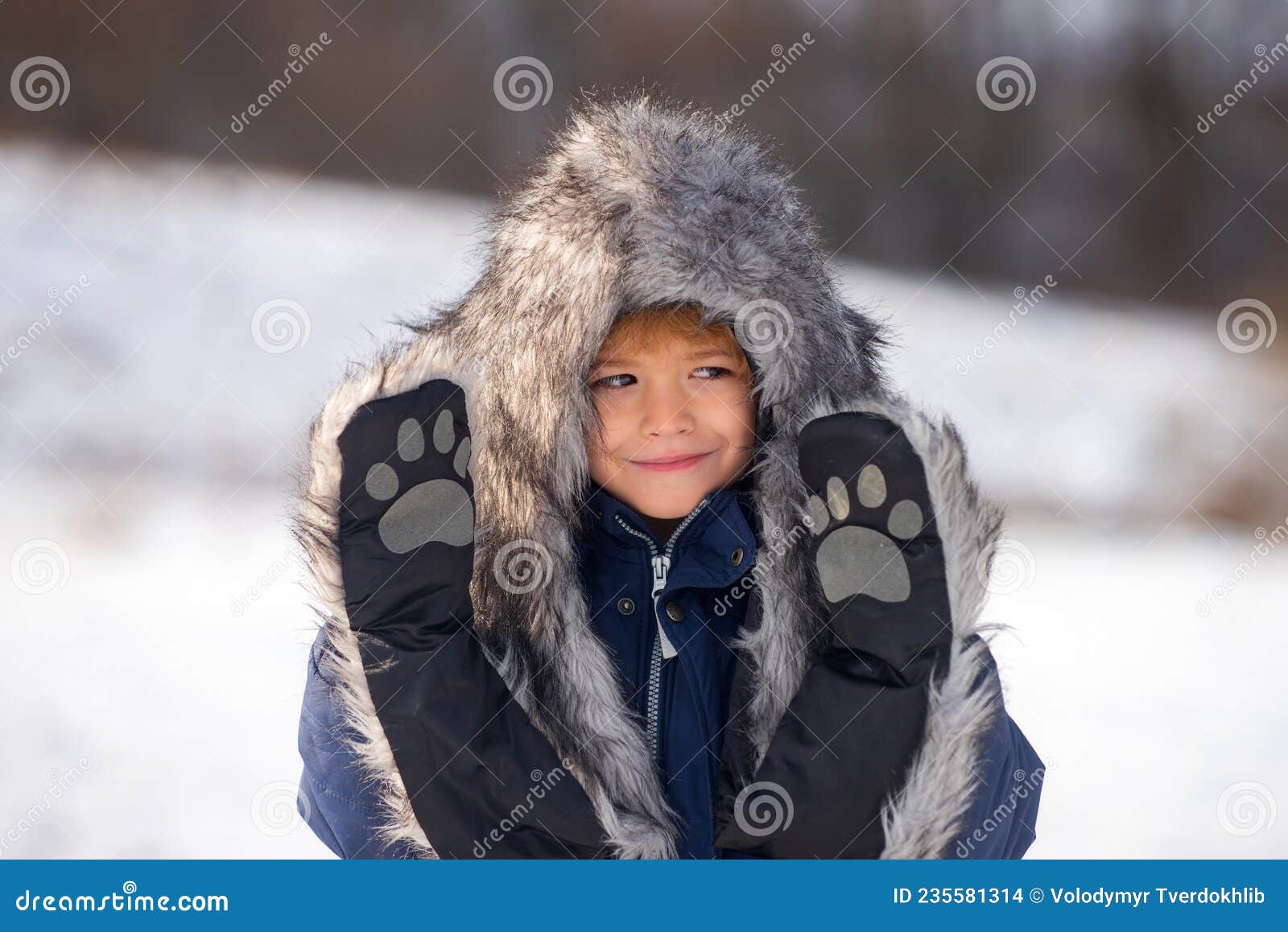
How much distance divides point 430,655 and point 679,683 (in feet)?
0.79

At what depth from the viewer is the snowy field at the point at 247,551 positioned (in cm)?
211

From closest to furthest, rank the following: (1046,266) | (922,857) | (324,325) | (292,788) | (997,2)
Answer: (922,857)
(292,788)
(324,325)
(997,2)
(1046,266)

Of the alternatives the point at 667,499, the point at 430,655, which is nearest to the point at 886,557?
the point at 667,499

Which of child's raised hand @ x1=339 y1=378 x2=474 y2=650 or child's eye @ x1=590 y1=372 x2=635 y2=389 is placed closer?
child's raised hand @ x1=339 y1=378 x2=474 y2=650

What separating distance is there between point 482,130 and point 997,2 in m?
1.78

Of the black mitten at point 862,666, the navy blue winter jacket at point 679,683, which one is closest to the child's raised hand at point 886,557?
the black mitten at point 862,666

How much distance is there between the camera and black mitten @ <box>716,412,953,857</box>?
3.01 feet

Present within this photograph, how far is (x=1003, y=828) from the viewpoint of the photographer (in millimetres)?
1027

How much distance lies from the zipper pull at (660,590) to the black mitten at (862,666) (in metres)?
0.14

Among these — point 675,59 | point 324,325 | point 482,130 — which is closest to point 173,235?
point 324,325

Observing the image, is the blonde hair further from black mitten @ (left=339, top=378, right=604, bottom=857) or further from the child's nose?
black mitten @ (left=339, top=378, right=604, bottom=857)

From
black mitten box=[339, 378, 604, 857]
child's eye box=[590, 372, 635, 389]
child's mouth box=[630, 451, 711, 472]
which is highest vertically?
child's eye box=[590, 372, 635, 389]

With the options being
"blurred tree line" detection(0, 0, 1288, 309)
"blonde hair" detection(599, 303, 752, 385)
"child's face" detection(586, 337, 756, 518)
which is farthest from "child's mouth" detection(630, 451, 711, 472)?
"blurred tree line" detection(0, 0, 1288, 309)
